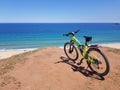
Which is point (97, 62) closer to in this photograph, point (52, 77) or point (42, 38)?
point (52, 77)

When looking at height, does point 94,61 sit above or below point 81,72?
above

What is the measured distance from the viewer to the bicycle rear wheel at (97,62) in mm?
5148

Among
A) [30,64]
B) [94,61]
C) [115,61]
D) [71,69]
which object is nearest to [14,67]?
[30,64]

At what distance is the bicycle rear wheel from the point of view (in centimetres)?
515

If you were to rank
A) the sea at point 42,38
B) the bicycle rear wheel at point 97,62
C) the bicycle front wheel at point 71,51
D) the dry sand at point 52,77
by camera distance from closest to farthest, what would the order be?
the dry sand at point 52,77
the bicycle rear wheel at point 97,62
the bicycle front wheel at point 71,51
the sea at point 42,38

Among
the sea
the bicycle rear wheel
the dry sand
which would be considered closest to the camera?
the dry sand

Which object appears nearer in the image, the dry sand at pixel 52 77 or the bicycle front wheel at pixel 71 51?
the dry sand at pixel 52 77

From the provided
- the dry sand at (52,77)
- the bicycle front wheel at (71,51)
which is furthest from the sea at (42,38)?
the dry sand at (52,77)

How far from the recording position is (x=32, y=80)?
181 inches

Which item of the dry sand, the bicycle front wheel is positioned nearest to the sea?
the bicycle front wheel

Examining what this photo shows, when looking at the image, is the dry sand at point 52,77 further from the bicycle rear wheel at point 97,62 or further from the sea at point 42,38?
the sea at point 42,38

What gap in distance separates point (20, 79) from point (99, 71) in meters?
2.67

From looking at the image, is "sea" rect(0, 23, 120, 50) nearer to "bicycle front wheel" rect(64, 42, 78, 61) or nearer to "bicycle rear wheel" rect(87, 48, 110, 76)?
"bicycle front wheel" rect(64, 42, 78, 61)

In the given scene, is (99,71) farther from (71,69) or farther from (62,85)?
(62,85)
